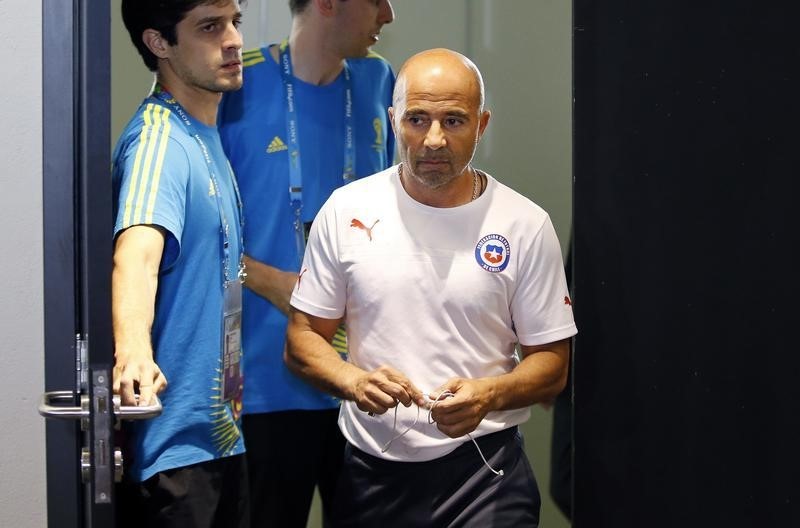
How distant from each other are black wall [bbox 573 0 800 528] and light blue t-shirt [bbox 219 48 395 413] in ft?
2.00

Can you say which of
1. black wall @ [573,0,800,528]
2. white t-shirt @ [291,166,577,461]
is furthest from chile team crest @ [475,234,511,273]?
black wall @ [573,0,800,528]

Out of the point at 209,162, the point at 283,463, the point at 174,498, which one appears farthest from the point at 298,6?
the point at 174,498

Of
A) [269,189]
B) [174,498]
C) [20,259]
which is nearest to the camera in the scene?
[174,498]

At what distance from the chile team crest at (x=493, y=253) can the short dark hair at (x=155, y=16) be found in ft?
2.25

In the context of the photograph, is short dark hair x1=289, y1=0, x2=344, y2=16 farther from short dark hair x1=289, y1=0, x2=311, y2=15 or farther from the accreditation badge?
the accreditation badge

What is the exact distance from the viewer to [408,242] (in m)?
1.98

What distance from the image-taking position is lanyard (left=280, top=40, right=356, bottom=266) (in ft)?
7.65

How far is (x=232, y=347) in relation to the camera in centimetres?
207

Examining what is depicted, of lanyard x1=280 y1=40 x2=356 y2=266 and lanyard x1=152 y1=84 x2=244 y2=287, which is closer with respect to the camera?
lanyard x1=152 y1=84 x2=244 y2=287

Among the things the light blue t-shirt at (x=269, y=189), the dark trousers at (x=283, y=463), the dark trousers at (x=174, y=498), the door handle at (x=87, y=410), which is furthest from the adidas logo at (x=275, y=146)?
the door handle at (x=87, y=410)

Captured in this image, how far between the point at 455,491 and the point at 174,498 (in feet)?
1.61

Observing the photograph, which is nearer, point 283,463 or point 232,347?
point 232,347

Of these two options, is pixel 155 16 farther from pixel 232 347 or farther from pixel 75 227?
pixel 232 347

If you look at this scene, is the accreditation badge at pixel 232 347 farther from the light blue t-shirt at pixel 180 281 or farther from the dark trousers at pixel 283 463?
the dark trousers at pixel 283 463
